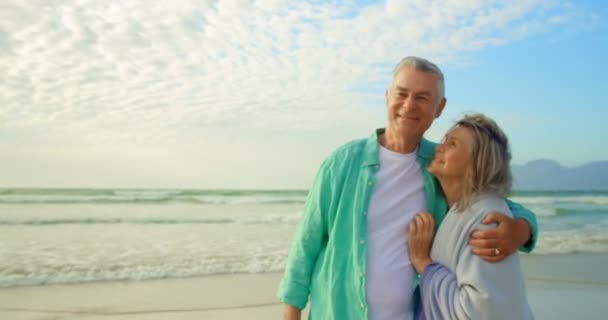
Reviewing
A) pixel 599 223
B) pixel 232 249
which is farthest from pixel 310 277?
pixel 599 223

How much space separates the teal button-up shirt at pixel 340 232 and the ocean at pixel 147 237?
5.11 metres

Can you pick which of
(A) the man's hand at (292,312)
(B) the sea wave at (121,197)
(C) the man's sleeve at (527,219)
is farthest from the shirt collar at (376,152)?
(B) the sea wave at (121,197)

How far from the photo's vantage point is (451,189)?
219 centimetres

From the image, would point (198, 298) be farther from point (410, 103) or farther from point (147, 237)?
point (147, 237)

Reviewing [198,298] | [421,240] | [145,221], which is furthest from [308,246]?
[145,221]

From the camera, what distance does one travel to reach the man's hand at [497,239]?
194 cm

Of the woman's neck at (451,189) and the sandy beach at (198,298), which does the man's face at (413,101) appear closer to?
the woman's neck at (451,189)

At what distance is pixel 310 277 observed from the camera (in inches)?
92.0

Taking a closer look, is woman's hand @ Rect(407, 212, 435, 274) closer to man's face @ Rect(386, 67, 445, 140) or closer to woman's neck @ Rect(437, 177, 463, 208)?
woman's neck @ Rect(437, 177, 463, 208)

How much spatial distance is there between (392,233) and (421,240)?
0.13 meters

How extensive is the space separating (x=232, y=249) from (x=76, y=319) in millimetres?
4092

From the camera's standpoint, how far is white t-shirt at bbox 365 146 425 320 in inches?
85.7

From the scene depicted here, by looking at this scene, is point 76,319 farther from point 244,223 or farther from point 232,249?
point 244,223

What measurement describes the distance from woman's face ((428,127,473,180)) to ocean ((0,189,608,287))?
553cm
